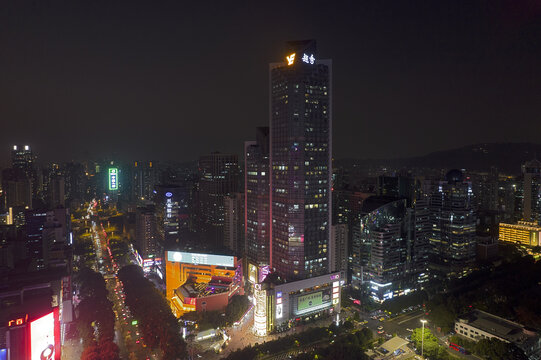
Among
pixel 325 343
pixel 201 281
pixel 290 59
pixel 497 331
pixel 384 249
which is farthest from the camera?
pixel 201 281

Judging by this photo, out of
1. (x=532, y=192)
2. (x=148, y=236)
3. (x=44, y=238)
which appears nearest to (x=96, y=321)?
(x=44, y=238)

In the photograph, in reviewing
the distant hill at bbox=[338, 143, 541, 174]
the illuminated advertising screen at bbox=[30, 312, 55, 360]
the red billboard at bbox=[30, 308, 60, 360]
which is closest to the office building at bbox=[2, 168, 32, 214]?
the red billboard at bbox=[30, 308, 60, 360]

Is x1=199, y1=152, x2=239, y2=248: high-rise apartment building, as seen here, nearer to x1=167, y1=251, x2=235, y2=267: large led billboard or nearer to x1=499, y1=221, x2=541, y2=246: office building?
x1=167, y1=251, x2=235, y2=267: large led billboard

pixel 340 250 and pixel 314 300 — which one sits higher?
pixel 340 250

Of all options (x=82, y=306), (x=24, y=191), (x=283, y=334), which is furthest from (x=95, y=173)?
(x=283, y=334)

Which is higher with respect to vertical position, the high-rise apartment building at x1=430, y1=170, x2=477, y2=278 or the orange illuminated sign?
the orange illuminated sign

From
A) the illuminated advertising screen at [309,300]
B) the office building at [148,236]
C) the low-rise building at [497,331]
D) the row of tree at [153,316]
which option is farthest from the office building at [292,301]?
the office building at [148,236]

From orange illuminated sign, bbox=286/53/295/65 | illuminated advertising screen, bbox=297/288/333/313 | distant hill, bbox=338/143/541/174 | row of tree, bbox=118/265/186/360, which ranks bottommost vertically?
row of tree, bbox=118/265/186/360

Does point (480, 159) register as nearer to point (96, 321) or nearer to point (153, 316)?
point (153, 316)
